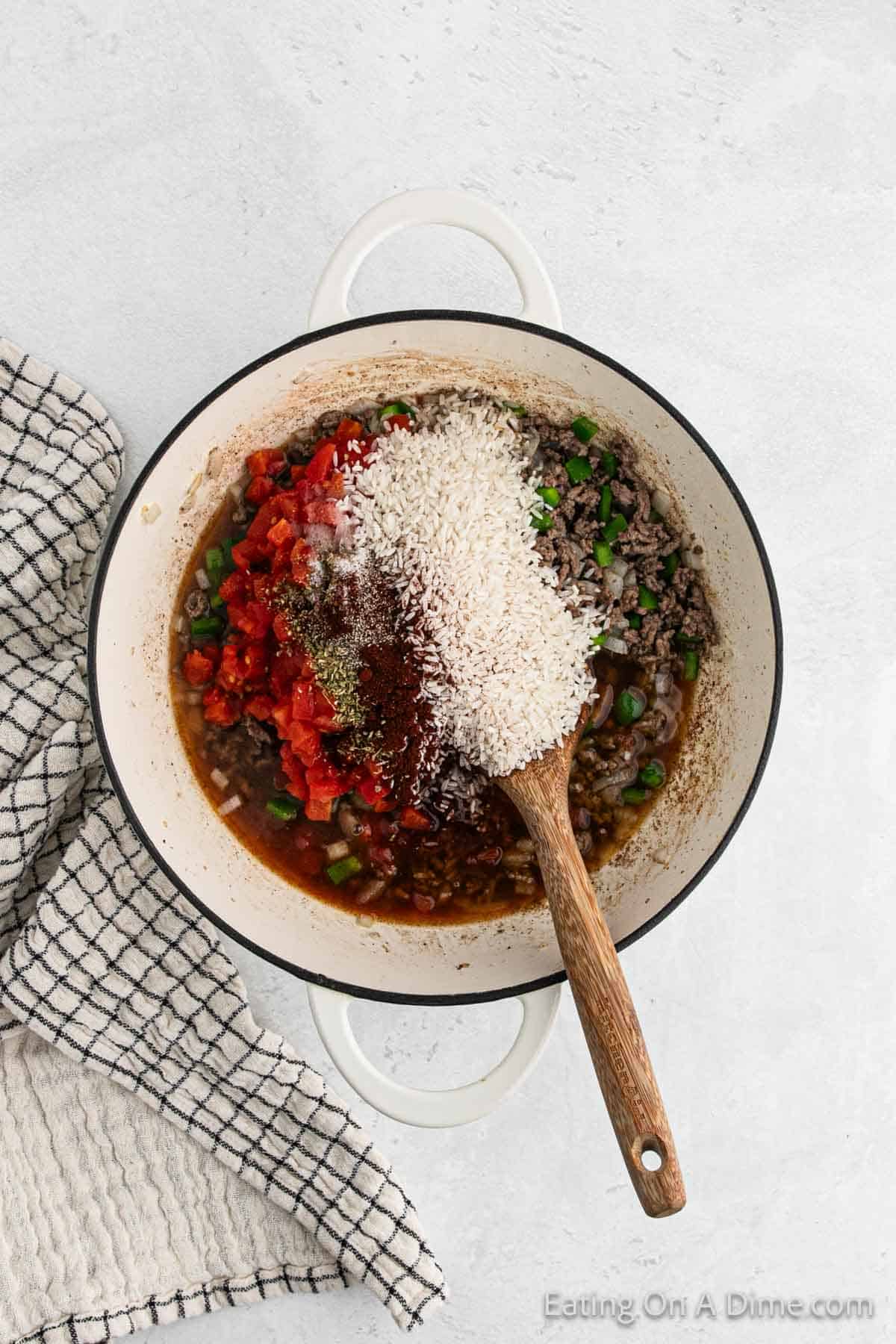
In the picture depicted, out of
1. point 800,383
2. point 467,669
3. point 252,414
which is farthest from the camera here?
point 800,383

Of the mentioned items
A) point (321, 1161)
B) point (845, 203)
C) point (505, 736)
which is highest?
point (845, 203)

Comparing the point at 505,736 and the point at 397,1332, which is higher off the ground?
the point at 505,736

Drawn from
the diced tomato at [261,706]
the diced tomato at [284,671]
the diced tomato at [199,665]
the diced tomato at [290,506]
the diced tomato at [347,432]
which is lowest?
the diced tomato at [261,706]

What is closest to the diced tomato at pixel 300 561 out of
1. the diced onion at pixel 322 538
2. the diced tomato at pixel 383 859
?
the diced onion at pixel 322 538

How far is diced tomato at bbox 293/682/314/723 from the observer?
2182 mm

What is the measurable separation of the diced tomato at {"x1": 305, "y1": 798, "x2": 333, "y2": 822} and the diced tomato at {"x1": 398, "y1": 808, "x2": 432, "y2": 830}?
16cm

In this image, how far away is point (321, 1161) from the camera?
239 cm

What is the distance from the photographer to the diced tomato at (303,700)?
7.16 ft

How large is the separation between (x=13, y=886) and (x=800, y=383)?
214cm

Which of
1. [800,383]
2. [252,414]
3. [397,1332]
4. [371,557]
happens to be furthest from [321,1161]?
[800,383]

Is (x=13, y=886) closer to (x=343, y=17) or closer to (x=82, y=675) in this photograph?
(x=82, y=675)

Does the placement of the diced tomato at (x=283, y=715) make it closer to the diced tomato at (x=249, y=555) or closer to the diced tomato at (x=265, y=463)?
the diced tomato at (x=249, y=555)

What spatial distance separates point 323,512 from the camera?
2.20 m

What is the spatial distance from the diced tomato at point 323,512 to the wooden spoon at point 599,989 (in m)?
0.65
